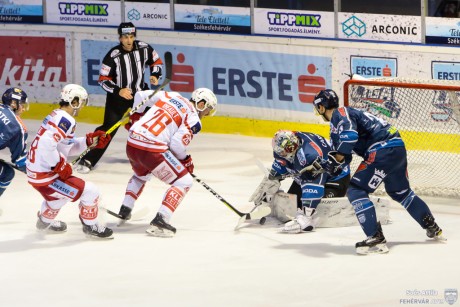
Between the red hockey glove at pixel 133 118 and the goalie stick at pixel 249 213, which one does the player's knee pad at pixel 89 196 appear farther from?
the red hockey glove at pixel 133 118

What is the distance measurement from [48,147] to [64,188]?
0.33 m

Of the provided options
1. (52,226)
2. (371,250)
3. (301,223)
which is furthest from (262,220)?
(52,226)

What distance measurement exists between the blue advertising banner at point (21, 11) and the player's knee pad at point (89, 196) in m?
5.63

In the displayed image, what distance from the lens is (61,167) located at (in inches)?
352

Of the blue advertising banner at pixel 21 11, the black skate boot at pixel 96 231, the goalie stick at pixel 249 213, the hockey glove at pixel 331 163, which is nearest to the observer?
the hockey glove at pixel 331 163

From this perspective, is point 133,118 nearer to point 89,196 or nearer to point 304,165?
point 89,196

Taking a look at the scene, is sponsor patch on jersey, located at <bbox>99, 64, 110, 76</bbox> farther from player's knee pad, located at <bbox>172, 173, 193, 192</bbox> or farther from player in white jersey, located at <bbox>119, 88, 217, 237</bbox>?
player's knee pad, located at <bbox>172, 173, 193, 192</bbox>

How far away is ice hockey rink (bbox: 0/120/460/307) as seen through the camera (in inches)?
302

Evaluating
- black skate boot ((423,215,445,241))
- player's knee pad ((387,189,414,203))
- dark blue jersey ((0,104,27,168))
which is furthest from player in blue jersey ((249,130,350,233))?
dark blue jersey ((0,104,27,168))

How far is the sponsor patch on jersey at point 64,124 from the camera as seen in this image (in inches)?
353

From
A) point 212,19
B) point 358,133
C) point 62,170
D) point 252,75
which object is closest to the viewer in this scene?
point 358,133

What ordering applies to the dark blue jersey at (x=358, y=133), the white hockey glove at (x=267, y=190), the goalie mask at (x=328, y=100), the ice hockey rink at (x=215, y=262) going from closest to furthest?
the ice hockey rink at (x=215, y=262)
the dark blue jersey at (x=358, y=133)
the goalie mask at (x=328, y=100)
the white hockey glove at (x=267, y=190)

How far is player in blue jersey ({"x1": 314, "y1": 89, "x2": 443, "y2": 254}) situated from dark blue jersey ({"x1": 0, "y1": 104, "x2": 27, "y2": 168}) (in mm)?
2233

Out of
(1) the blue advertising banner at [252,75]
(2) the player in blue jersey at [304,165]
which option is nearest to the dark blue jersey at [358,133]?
(2) the player in blue jersey at [304,165]
